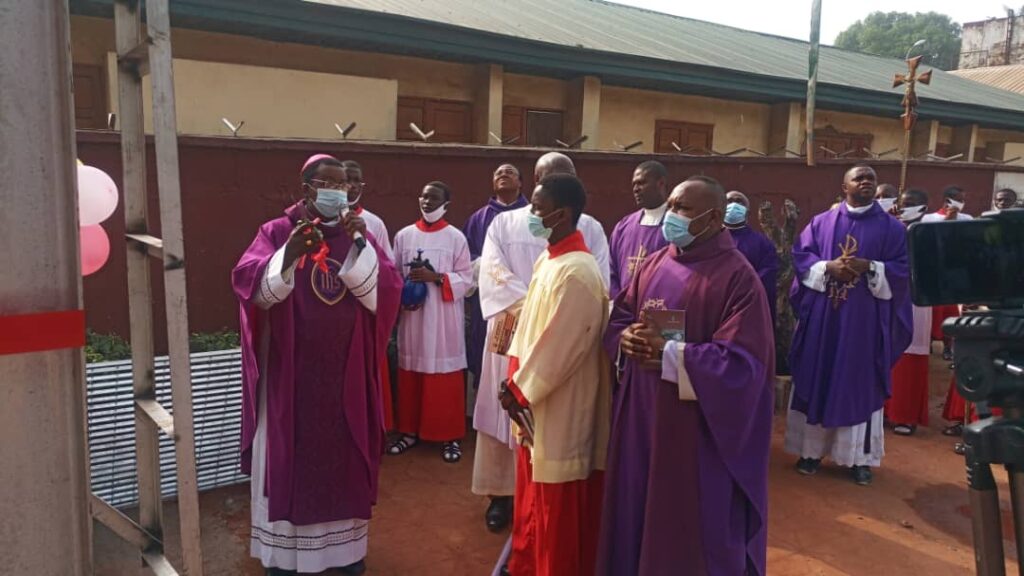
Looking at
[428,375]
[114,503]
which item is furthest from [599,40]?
[114,503]

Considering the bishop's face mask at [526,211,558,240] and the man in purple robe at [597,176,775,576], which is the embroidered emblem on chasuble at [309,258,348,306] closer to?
the bishop's face mask at [526,211,558,240]

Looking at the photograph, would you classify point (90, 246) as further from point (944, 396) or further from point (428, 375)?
point (944, 396)

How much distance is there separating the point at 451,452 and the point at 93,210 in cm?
317

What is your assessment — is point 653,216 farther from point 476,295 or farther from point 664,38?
point 664,38

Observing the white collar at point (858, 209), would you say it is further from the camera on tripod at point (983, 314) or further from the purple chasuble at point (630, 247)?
the camera on tripod at point (983, 314)

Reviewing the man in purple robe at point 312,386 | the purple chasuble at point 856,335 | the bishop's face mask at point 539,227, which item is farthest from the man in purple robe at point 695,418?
the purple chasuble at point 856,335

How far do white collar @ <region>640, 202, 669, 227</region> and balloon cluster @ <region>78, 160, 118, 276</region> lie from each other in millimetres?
3120

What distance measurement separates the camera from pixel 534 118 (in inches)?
456

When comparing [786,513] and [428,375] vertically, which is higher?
[428,375]

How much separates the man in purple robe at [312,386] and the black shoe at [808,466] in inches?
136

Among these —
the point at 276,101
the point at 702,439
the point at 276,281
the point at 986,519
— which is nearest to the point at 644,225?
the point at 702,439

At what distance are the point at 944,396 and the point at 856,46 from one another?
2355 inches

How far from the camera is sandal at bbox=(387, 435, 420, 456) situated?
224 inches

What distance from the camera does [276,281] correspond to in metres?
3.36
